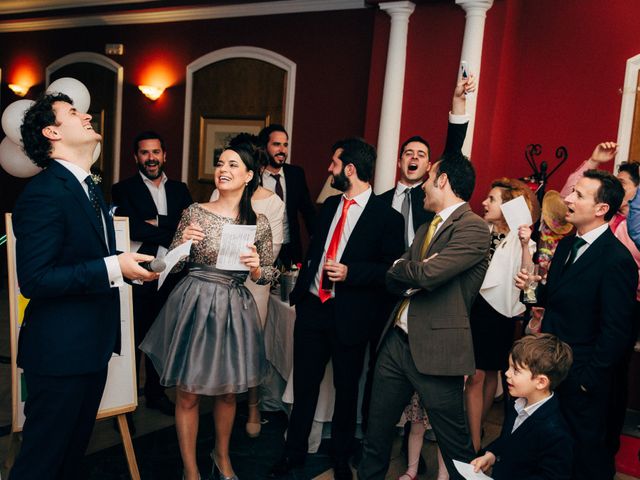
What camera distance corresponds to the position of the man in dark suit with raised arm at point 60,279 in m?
1.93

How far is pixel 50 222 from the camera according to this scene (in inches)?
75.9

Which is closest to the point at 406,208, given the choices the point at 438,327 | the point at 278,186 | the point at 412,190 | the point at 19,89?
the point at 412,190

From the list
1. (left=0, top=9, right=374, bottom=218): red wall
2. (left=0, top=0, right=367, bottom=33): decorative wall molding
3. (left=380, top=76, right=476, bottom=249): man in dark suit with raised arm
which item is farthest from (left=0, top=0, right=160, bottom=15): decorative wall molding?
(left=380, top=76, right=476, bottom=249): man in dark suit with raised arm

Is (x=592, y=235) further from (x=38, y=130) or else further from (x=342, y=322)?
(x=38, y=130)

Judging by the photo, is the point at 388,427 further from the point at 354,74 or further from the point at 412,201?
the point at 354,74

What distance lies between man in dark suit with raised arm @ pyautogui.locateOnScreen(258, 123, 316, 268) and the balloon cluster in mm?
1170

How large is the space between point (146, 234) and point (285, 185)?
106 cm

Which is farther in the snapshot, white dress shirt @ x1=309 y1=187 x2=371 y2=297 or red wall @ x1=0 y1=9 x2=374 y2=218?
red wall @ x1=0 y1=9 x2=374 y2=218

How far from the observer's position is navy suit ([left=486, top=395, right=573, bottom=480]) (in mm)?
2018

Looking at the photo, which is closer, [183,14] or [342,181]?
[342,181]

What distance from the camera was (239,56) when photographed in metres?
6.61

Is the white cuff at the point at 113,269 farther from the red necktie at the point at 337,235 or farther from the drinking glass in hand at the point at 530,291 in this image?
the drinking glass in hand at the point at 530,291

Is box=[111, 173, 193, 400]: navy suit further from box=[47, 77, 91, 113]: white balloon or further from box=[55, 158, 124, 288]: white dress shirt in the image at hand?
box=[55, 158, 124, 288]: white dress shirt

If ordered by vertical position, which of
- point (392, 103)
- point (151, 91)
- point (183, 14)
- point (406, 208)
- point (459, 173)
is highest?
point (183, 14)
